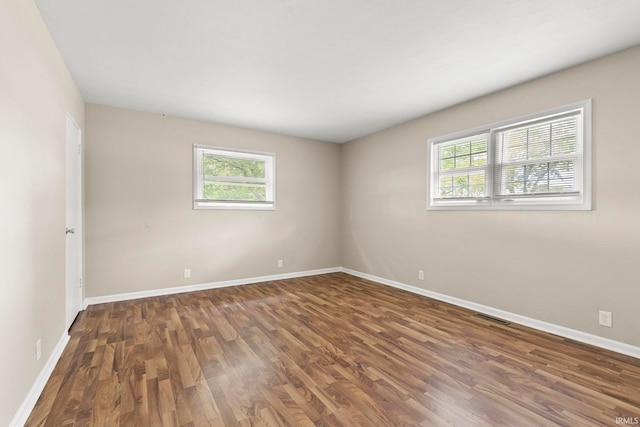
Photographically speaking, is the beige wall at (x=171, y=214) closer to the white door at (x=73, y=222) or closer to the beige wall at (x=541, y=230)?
the white door at (x=73, y=222)

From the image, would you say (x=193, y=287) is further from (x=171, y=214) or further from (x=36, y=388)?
(x=36, y=388)

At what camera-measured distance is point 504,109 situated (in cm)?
335

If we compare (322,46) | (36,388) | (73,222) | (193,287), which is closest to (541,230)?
(322,46)

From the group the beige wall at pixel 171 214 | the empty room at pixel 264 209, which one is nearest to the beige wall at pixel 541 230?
the empty room at pixel 264 209

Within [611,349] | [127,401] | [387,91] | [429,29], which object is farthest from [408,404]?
[387,91]

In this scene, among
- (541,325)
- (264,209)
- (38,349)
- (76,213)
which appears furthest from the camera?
(264,209)

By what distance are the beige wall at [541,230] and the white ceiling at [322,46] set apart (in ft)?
0.91

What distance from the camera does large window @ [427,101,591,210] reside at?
2.83 meters

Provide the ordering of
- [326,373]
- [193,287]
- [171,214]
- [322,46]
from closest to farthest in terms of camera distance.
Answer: [326,373], [322,46], [171,214], [193,287]

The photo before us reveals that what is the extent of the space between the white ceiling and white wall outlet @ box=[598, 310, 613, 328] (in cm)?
229

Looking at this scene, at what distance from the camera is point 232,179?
486cm

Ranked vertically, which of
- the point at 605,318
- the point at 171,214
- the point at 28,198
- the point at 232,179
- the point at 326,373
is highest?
the point at 232,179

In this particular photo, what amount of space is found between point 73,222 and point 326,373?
309 centimetres

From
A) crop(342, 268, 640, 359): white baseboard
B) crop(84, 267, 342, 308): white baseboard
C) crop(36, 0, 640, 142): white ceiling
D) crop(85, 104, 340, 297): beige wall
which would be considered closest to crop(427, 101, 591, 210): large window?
crop(36, 0, 640, 142): white ceiling
